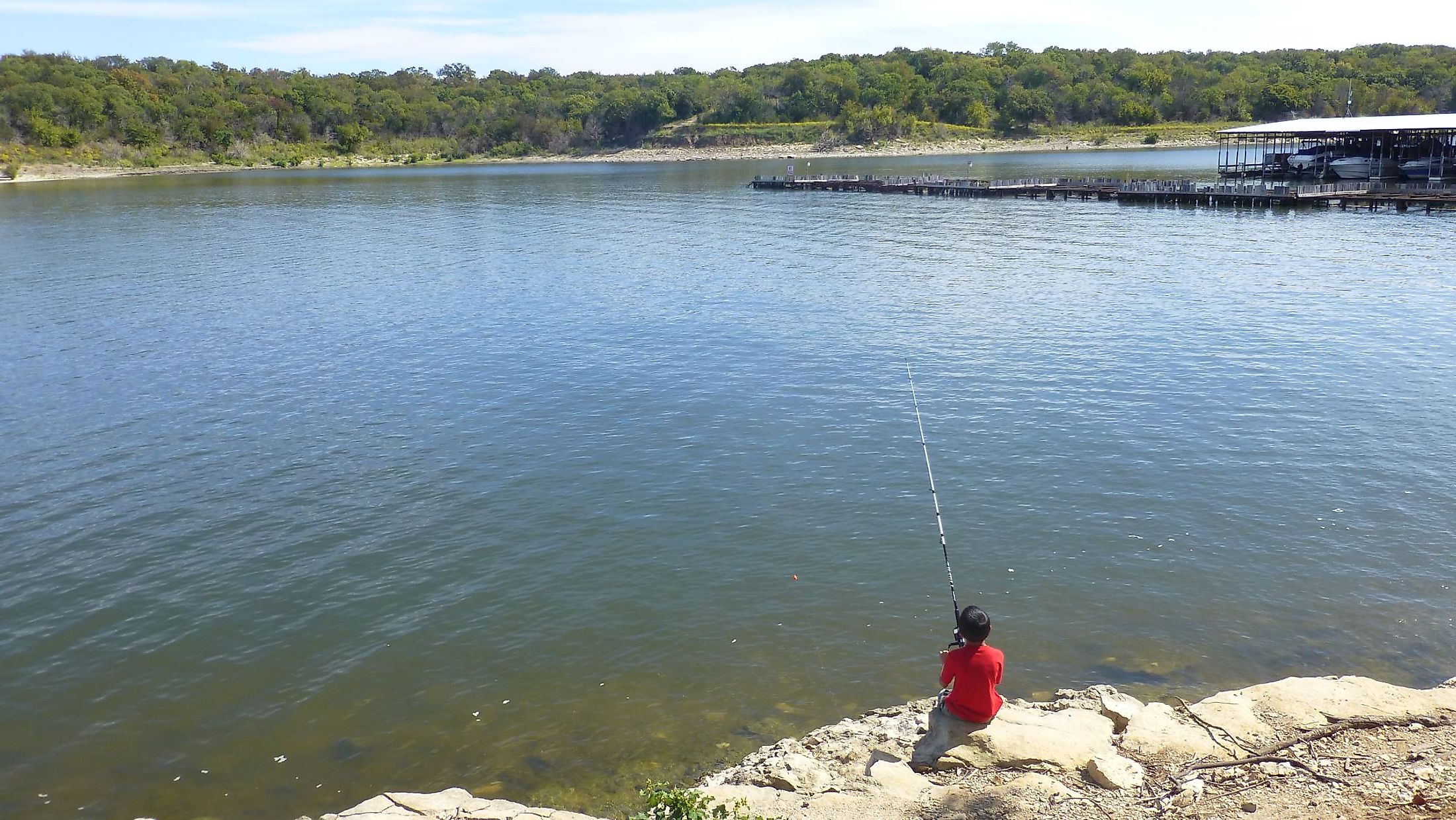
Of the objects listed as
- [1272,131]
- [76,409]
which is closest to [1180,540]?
[76,409]

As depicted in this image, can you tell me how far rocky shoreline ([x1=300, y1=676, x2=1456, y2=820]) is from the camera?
8523mm

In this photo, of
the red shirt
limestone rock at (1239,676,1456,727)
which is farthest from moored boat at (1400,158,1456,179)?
the red shirt

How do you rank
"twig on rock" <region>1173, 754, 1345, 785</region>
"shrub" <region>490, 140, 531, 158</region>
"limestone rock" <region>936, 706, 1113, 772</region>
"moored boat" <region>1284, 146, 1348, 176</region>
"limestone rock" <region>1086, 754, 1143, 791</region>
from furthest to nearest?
"shrub" <region>490, 140, 531, 158</region> < "moored boat" <region>1284, 146, 1348, 176</region> < "limestone rock" <region>936, 706, 1113, 772</region> < "limestone rock" <region>1086, 754, 1143, 791</region> < "twig on rock" <region>1173, 754, 1345, 785</region>

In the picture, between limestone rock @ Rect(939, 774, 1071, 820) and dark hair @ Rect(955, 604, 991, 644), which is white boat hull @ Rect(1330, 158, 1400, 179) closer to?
dark hair @ Rect(955, 604, 991, 644)

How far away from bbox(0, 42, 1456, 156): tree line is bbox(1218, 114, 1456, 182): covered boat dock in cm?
6900

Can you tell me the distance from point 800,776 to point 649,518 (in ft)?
27.5

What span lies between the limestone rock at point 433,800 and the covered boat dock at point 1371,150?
76.1 metres

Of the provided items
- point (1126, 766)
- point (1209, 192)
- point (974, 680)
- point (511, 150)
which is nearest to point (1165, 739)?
point (1126, 766)

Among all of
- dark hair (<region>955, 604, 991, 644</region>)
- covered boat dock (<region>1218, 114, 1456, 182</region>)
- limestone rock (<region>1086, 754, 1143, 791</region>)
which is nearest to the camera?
limestone rock (<region>1086, 754, 1143, 791</region>)

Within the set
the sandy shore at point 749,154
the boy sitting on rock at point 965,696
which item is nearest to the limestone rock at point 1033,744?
the boy sitting on rock at point 965,696

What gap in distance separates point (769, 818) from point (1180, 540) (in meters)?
10.6

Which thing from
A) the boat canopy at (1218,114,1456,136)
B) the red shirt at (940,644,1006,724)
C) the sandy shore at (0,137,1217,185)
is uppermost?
the sandy shore at (0,137,1217,185)

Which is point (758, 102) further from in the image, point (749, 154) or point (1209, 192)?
point (1209, 192)

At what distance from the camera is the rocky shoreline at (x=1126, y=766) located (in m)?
8.52
